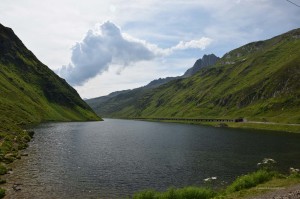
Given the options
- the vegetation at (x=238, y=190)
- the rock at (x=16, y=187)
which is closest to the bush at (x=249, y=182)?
the vegetation at (x=238, y=190)

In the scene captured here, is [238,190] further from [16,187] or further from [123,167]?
[123,167]

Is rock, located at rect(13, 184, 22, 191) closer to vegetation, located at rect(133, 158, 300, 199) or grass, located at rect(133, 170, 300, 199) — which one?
grass, located at rect(133, 170, 300, 199)

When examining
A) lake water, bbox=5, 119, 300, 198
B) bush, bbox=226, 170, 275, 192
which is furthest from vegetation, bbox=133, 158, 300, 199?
lake water, bbox=5, 119, 300, 198

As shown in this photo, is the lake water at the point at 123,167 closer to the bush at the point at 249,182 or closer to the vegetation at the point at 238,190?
the vegetation at the point at 238,190

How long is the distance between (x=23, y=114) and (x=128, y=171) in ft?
503

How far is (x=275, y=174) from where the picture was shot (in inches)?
1914

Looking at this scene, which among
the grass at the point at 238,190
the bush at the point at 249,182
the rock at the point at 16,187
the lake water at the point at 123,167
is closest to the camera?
the grass at the point at 238,190

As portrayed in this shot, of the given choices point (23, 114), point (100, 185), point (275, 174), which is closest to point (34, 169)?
point (100, 185)

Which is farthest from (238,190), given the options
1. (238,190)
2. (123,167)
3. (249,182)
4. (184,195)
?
(123,167)

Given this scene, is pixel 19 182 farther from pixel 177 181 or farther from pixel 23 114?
pixel 23 114

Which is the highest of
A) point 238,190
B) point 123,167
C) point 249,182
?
point 249,182

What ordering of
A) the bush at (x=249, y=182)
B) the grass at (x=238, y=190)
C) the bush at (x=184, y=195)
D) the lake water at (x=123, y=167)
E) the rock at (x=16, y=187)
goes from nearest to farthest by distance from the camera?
1. the grass at (x=238, y=190)
2. the bush at (x=184, y=195)
3. the bush at (x=249, y=182)
4. the rock at (x=16, y=187)
5. the lake water at (x=123, y=167)

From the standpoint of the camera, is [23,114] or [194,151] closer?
[194,151]

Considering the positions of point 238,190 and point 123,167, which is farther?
point 123,167
